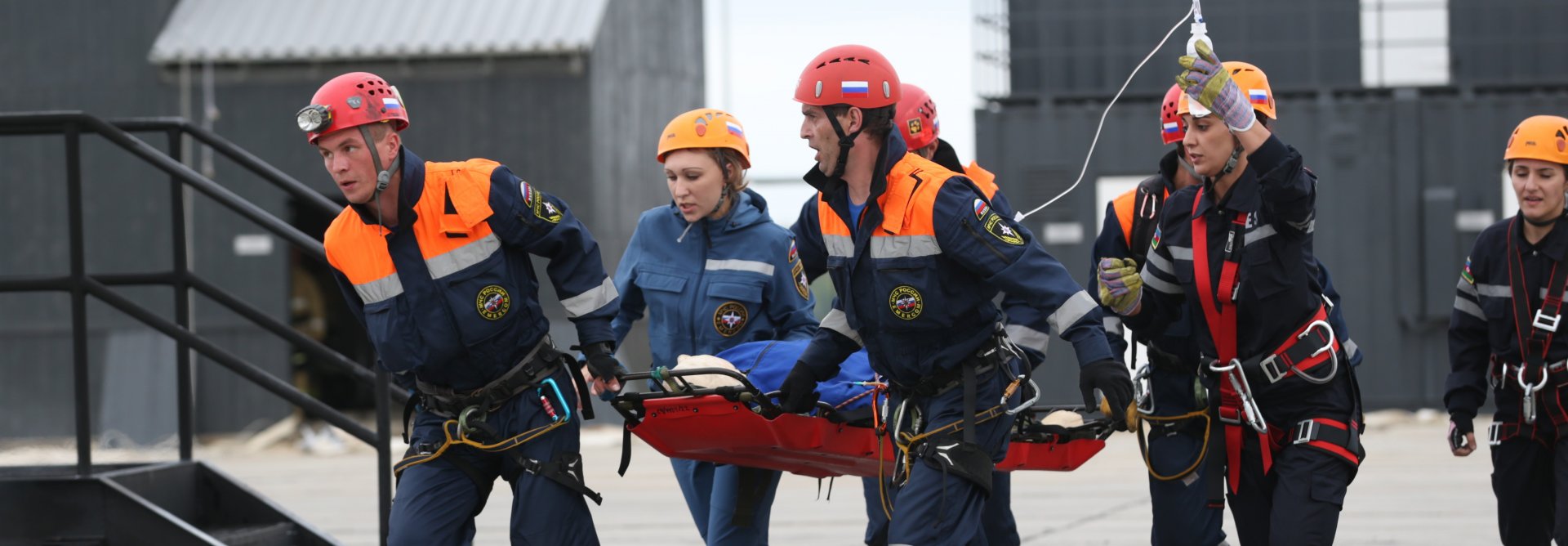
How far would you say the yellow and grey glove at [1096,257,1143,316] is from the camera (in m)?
5.74

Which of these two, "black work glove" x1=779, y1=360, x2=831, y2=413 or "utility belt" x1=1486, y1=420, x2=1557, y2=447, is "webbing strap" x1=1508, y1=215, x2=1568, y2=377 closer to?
"utility belt" x1=1486, y1=420, x2=1557, y2=447

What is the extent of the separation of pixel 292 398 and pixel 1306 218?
3.71 m

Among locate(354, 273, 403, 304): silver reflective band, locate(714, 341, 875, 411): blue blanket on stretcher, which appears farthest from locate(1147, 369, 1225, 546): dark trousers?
locate(354, 273, 403, 304): silver reflective band

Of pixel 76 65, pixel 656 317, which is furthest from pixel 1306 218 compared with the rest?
pixel 76 65

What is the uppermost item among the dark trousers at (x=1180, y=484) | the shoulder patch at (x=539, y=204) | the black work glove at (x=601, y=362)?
the shoulder patch at (x=539, y=204)

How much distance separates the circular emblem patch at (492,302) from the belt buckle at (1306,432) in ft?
8.46

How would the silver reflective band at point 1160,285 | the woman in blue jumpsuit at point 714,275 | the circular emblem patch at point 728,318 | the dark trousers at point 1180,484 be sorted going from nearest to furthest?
the silver reflective band at point 1160,285, the dark trousers at point 1180,484, the woman in blue jumpsuit at point 714,275, the circular emblem patch at point 728,318

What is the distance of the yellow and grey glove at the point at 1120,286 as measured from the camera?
18.8 ft

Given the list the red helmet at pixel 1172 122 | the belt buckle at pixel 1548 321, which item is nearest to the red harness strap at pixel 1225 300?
the red helmet at pixel 1172 122

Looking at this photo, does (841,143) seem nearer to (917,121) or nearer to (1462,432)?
(917,121)

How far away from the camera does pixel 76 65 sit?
20141 mm

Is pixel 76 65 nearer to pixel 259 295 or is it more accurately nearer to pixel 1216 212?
pixel 259 295

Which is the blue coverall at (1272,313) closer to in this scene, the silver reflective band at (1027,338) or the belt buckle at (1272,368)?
the belt buckle at (1272,368)

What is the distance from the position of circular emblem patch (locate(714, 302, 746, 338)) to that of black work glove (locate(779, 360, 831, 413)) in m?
1.10
